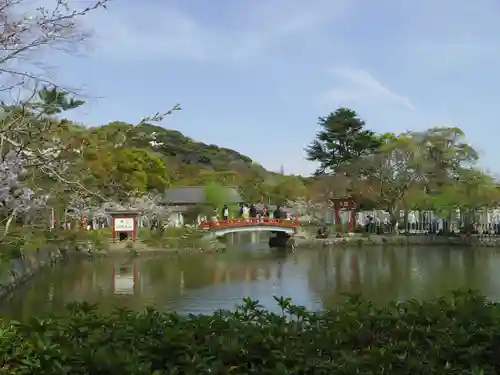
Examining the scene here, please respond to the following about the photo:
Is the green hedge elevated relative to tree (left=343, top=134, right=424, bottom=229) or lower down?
lower down

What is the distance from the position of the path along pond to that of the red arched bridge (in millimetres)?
2613

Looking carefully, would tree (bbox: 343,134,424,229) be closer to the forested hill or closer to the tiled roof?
the tiled roof

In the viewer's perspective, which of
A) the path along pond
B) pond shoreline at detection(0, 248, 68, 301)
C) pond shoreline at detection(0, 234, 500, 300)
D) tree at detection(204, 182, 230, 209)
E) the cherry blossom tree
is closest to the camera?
the cherry blossom tree

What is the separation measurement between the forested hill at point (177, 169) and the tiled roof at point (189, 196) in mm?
763

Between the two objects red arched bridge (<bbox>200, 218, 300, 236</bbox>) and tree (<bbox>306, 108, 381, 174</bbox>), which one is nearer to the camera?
red arched bridge (<bbox>200, 218, 300, 236</bbox>)

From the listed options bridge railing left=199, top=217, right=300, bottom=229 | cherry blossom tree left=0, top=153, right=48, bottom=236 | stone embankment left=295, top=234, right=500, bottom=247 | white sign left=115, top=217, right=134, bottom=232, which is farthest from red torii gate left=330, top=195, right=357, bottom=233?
cherry blossom tree left=0, top=153, right=48, bottom=236

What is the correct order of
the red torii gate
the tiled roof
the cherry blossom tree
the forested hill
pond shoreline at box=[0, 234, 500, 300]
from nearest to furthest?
the cherry blossom tree < pond shoreline at box=[0, 234, 500, 300] < the forested hill < the red torii gate < the tiled roof

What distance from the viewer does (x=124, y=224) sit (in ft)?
82.7

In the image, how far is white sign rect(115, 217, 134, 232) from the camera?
25.1 metres

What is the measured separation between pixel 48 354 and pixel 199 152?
61811 millimetres

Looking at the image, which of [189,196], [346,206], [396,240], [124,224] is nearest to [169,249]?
[124,224]

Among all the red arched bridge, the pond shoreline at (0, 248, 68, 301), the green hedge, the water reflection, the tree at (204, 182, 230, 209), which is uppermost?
the tree at (204, 182, 230, 209)

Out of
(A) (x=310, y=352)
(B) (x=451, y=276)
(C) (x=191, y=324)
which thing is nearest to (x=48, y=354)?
(C) (x=191, y=324)

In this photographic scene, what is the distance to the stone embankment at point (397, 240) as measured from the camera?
30.0m
